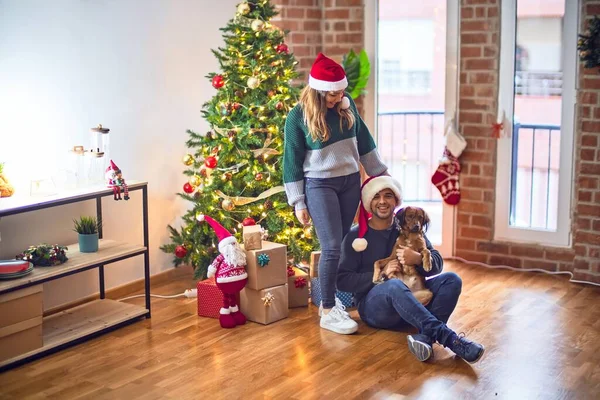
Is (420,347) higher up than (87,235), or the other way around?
(87,235)

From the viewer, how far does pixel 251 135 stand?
185 inches

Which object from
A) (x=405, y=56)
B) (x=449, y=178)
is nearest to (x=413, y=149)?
(x=405, y=56)

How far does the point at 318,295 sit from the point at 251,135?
96 cm

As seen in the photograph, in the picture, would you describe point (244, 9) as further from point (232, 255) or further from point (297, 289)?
point (297, 289)

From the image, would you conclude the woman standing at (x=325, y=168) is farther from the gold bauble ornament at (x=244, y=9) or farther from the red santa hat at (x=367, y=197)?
the gold bauble ornament at (x=244, y=9)

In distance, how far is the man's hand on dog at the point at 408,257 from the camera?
13.5 ft

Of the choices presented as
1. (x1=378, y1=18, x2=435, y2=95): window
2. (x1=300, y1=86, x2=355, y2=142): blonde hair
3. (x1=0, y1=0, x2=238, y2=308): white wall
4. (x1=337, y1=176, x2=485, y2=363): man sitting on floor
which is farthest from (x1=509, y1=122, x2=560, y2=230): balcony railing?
(x1=0, y1=0, x2=238, y2=308): white wall

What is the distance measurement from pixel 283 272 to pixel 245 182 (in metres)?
0.63

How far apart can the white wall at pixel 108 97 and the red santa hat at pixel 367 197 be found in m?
1.49

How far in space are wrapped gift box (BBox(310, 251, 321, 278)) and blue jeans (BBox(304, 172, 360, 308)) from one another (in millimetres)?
344

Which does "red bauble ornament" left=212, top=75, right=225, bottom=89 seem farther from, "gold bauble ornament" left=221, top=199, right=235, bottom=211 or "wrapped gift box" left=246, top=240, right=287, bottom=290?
"wrapped gift box" left=246, top=240, right=287, bottom=290

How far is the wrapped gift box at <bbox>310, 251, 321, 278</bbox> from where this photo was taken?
463cm

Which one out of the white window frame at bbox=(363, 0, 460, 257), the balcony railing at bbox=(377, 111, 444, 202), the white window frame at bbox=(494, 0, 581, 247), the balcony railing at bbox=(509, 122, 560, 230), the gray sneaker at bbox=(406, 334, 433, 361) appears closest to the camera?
the gray sneaker at bbox=(406, 334, 433, 361)

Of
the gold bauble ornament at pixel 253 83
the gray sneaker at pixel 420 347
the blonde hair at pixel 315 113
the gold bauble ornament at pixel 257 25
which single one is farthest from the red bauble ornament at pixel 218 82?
the gray sneaker at pixel 420 347
